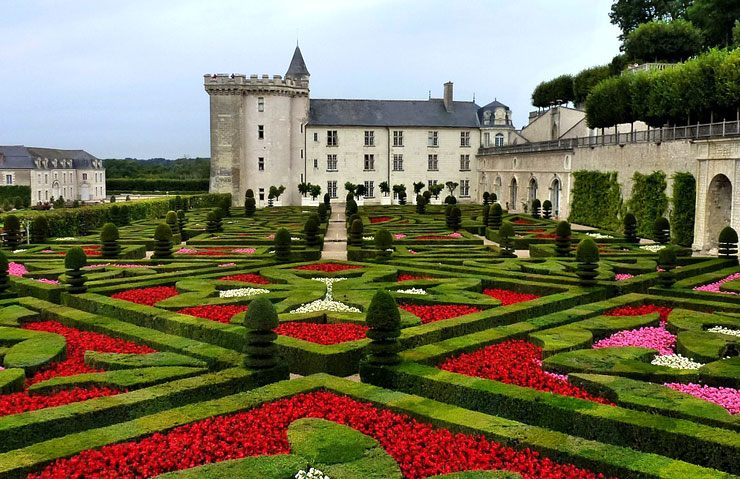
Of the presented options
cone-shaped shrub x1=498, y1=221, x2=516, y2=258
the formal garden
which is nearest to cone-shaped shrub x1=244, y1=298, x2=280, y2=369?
the formal garden

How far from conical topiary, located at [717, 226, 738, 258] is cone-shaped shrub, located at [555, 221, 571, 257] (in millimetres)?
4613

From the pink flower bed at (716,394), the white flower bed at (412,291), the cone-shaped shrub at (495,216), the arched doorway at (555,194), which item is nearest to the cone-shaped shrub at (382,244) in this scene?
the white flower bed at (412,291)

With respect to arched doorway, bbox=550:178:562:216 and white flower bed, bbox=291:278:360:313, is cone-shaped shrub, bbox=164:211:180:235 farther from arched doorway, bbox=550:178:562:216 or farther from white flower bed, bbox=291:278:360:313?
arched doorway, bbox=550:178:562:216

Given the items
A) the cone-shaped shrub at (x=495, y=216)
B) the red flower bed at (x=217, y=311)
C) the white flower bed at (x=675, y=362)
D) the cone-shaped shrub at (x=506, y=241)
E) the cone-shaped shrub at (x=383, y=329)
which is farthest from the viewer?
the cone-shaped shrub at (x=495, y=216)

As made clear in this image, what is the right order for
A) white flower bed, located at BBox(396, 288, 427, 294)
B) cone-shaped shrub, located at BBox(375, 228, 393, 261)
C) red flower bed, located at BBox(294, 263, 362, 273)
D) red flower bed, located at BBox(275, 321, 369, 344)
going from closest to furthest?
red flower bed, located at BBox(275, 321, 369, 344)
white flower bed, located at BBox(396, 288, 427, 294)
red flower bed, located at BBox(294, 263, 362, 273)
cone-shaped shrub, located at BBox(375, 228, 393, 261)

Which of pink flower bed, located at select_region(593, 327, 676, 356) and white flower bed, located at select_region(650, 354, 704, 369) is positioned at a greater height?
pink flower bed, located at select_region(593, 327, 676, 356)

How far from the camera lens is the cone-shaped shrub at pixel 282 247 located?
2075 cm

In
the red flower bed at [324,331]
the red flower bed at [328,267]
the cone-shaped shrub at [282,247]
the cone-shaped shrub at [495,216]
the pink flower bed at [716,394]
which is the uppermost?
the cone-shaped shrub at [495,216]

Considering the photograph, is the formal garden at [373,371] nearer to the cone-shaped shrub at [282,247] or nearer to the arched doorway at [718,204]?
the cone-shaped shrub at [282,247]

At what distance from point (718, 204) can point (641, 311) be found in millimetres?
14537

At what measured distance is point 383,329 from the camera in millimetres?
9969

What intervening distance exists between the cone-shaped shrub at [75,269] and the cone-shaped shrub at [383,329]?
27.2 feet

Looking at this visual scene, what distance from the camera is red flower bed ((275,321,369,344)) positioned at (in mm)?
11641

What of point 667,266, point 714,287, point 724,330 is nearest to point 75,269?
point 724,330
